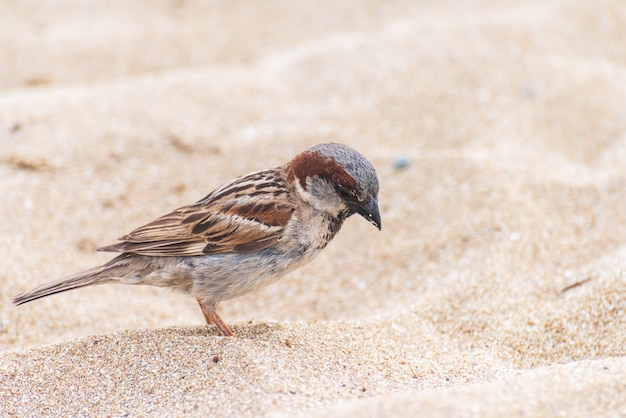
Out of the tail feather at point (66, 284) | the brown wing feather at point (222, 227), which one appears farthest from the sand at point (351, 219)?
the brown wing feather at point (222, 227)

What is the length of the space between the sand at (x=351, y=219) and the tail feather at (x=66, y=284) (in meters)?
0.28

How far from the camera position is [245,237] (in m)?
4.04

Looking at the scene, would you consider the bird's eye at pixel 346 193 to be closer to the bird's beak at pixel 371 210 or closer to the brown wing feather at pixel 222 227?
the bird's beak at pixel 371 210

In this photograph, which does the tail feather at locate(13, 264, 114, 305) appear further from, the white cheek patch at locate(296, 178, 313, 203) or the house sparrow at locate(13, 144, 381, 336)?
the white cheek patch at locate(296, 178, 313, 203)

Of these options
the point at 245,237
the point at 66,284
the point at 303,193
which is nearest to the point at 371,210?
the point at 303,193

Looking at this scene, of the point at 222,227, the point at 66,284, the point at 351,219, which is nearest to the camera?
the point at 66,284

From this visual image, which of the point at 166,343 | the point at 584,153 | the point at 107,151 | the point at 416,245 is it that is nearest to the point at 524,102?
the point at 584,153

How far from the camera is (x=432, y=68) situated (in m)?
6.94

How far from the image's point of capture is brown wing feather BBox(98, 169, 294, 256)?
4043 mm

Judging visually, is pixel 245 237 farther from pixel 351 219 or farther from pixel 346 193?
pixel 351 219

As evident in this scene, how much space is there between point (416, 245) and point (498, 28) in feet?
10.3

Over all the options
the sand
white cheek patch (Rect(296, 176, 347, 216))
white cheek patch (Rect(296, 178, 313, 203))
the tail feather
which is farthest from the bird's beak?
the tail feather

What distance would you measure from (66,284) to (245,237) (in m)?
0.95

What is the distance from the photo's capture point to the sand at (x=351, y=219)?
3594mm
